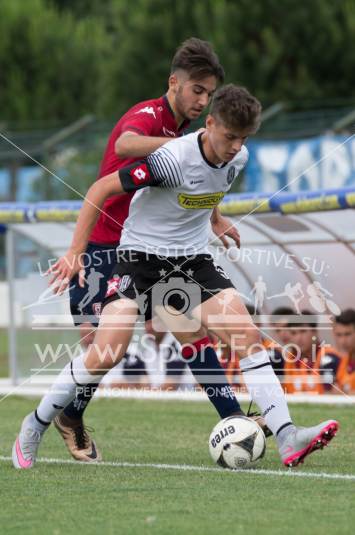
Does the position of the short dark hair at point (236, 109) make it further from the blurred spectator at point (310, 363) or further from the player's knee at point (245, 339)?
the blurred spectator at point (310, 363)

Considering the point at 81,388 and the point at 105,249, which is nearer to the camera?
the point at 81,388

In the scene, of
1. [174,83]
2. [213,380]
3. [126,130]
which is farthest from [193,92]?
[213,380]

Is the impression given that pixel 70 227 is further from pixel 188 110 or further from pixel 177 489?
pixel 177 489

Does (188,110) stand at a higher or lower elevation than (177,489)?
higher

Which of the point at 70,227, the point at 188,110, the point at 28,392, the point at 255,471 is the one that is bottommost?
the point at 28,392

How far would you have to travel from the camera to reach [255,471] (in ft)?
20.2

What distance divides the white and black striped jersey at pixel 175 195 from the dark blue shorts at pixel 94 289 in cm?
50

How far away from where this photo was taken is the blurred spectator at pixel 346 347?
419 inches

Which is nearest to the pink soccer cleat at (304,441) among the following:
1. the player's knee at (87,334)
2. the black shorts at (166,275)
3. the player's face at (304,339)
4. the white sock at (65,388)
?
the black shorts at (166,275)

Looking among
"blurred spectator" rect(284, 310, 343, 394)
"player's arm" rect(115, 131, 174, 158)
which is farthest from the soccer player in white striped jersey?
"blurred spectator" rect(284, 310, 343, 394)

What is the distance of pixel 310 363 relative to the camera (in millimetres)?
11000

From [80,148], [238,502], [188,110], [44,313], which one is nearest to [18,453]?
[238,502]

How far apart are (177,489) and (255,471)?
2.38 feet

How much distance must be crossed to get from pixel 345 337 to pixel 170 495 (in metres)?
5.54
